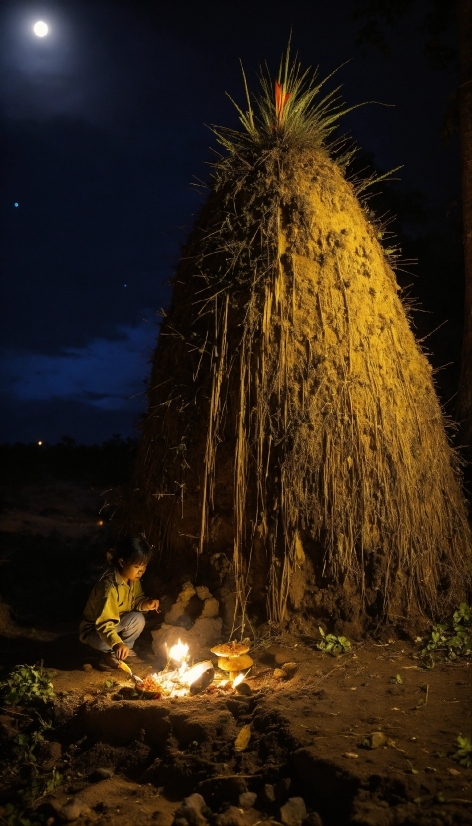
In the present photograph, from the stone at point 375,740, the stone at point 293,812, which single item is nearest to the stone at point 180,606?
the stone at point 375,740

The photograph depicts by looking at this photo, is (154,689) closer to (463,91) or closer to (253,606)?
(253,606)

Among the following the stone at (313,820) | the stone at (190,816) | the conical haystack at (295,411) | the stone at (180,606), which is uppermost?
the conical haystack at (295,411)

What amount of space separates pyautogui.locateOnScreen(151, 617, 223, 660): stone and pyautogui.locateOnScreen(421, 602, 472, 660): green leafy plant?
1508mm

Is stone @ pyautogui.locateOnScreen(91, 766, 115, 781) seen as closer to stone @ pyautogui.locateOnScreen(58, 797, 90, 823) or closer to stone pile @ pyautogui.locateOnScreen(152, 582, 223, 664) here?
stone @ pyautogui.locateOnScreen(58, 797, 90, 823)

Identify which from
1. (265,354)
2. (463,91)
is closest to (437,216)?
(463,91)

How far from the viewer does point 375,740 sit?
2834mm

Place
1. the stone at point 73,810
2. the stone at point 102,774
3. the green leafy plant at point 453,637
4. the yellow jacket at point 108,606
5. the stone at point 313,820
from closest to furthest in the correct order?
the stone at point 313,820 → the stone at point 73,810 → the stone at point 102,774 → the green leafy plant at point 453,637 → the yellow jacket at point 108,606

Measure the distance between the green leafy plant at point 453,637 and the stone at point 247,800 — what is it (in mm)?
1906

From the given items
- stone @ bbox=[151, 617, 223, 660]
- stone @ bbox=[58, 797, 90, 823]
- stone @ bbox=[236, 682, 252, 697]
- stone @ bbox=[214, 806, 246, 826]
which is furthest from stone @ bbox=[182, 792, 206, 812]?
stone @ bbox=[151, 617, 223, 660]

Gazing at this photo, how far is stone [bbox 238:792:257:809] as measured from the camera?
264 centimetres

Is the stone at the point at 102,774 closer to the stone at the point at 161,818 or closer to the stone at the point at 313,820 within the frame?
the stone at the point at 161,818

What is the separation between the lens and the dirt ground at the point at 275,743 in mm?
2508

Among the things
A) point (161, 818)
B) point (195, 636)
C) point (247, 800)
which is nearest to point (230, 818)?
point (247, 800)

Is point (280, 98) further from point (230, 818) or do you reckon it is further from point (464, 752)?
point (230, 818)
